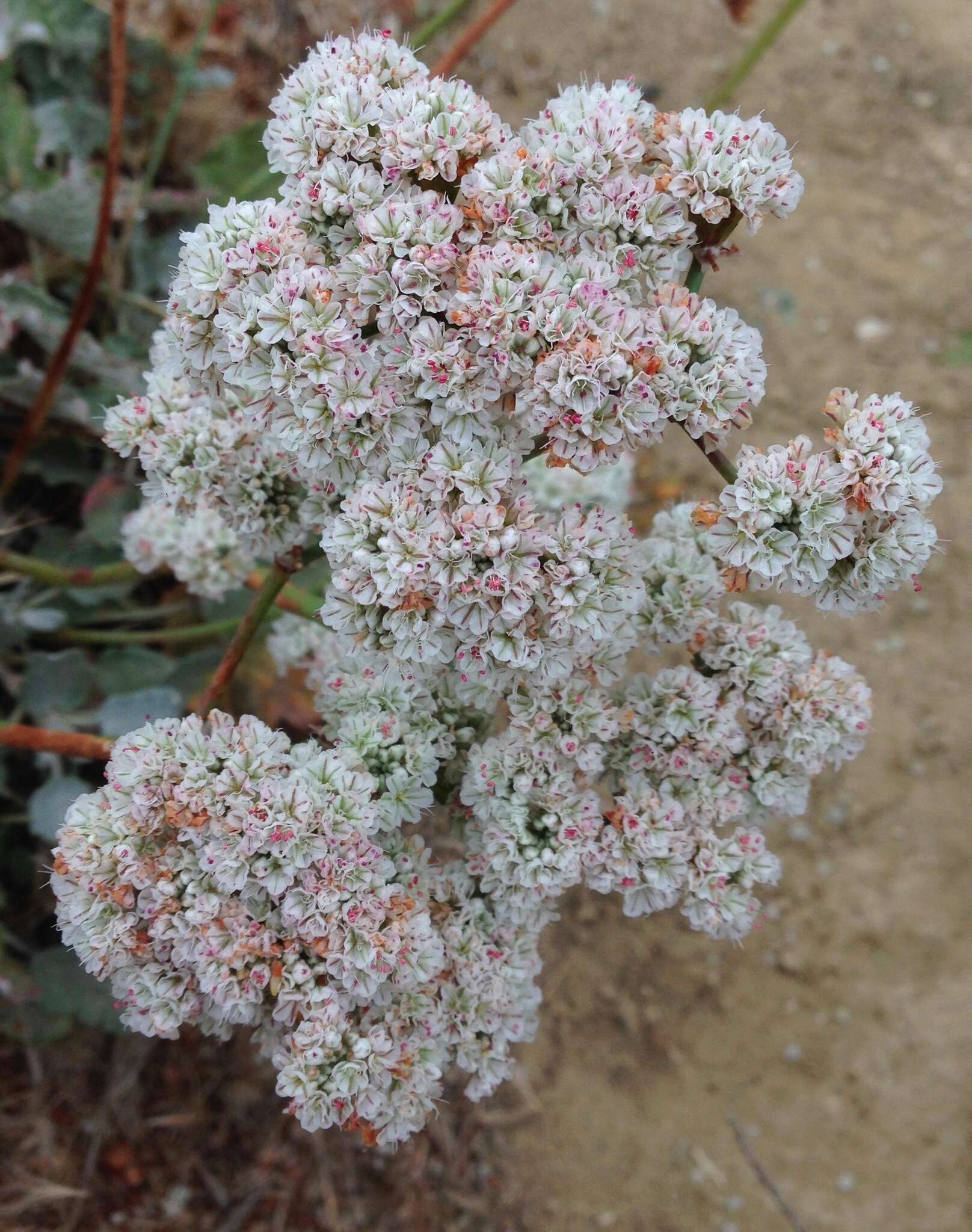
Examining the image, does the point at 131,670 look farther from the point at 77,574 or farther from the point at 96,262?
the point at 96,262

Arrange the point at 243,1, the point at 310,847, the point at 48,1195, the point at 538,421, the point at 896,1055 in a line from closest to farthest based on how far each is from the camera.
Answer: the point at 538,421, the point at 310,847, the point at 48,1195, the point at 896,1055, the point at 243,1

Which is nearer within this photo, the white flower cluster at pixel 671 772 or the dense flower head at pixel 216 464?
the white flower cluster at pixel 671 772

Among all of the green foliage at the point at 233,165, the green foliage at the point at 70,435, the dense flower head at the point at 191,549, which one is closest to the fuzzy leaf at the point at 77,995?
the green foliage at the point at 70,435

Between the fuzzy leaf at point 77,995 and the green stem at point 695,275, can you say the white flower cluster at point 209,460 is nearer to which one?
the green stem at point 695,275

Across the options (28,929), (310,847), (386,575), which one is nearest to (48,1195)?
(28,929)

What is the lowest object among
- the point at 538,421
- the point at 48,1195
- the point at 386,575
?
the point at 48,1195

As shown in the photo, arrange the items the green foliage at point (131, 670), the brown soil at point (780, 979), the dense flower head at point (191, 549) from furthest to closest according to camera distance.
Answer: the brown soil at point (780, 979)
the green foliage at point (131, 670)
the dense flower head at point (191, 549)

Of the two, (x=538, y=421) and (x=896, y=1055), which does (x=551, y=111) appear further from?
(x=896, y=1055)
